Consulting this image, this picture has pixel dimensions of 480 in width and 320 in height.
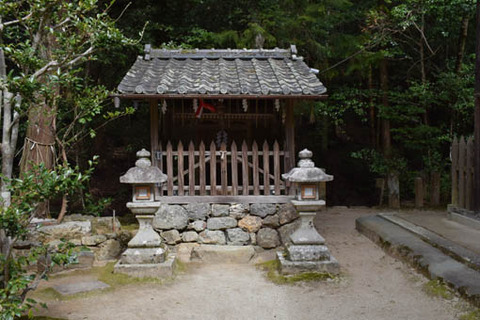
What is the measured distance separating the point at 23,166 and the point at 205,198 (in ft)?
11.1

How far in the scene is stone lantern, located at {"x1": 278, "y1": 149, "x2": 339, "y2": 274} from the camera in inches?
250

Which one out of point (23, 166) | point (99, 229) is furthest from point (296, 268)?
point (23, 166)

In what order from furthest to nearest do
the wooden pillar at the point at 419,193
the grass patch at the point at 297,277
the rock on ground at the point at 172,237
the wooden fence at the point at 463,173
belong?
1. the wooden pillar at the point at 419,193
2. the wooden fence at the point at 463,173
3. the rock on ground at the point at 172,237
4. the grass patch at the point at 297,277

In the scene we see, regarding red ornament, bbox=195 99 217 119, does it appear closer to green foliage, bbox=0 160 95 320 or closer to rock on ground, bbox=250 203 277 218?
rock on ground, bbox=250 203 277 218

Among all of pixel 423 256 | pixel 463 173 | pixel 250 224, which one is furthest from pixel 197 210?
pixel 463 173

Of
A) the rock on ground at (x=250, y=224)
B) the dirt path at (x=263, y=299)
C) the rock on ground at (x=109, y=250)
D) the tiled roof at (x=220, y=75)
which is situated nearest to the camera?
the dirt path at (x=263, y=299)

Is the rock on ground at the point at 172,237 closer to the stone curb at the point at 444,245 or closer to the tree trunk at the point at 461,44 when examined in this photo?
the stone curb at the point at 444,245

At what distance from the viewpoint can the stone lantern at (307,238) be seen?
20.9 ft

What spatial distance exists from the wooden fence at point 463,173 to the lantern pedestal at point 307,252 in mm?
3876

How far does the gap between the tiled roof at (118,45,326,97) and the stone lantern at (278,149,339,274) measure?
1448 mm

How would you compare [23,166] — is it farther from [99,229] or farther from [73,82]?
[73,82]

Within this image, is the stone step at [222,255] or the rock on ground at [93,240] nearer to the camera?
the stone step at [222,255]

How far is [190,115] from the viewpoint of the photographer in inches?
361

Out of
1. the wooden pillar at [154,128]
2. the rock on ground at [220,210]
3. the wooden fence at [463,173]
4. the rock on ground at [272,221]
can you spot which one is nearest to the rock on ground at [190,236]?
the rock on ground at [220,210]
